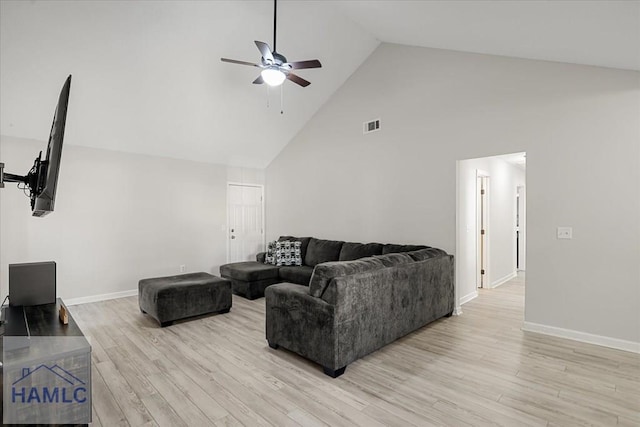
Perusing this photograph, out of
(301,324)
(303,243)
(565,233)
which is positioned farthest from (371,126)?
(301,324)

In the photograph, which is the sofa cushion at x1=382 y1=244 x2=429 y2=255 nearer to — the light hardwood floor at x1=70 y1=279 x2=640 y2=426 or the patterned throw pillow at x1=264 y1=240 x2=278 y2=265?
the light hardwood floor at x1=70 y1=279 x2=640 y2=426

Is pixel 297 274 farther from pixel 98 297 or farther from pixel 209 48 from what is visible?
pixel 209 48

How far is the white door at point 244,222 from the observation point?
6805 mm

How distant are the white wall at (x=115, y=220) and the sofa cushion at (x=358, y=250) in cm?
280

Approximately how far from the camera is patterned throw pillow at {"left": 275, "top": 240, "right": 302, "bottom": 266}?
5.84m

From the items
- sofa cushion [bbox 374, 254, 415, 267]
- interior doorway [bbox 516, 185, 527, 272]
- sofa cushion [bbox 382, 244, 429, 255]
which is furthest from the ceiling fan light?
interior doorway [bbox 516, 185, 527, 272]

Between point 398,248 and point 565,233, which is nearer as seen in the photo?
point 565,233

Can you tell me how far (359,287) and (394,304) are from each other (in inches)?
24.9

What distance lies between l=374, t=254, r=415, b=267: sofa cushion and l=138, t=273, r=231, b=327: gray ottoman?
2.33 metres

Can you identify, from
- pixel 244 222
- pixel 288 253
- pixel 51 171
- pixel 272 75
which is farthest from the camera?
pixel 244 222

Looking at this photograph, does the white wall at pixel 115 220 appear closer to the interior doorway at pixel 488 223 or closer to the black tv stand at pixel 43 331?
the black tv stand at pixel 43 331

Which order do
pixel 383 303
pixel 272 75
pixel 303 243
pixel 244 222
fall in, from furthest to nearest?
pixel 244 222 → pixel 303 243 → pixel 272 75 → pixel 383 303

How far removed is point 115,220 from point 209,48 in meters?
3.17

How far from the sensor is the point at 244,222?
705cm
